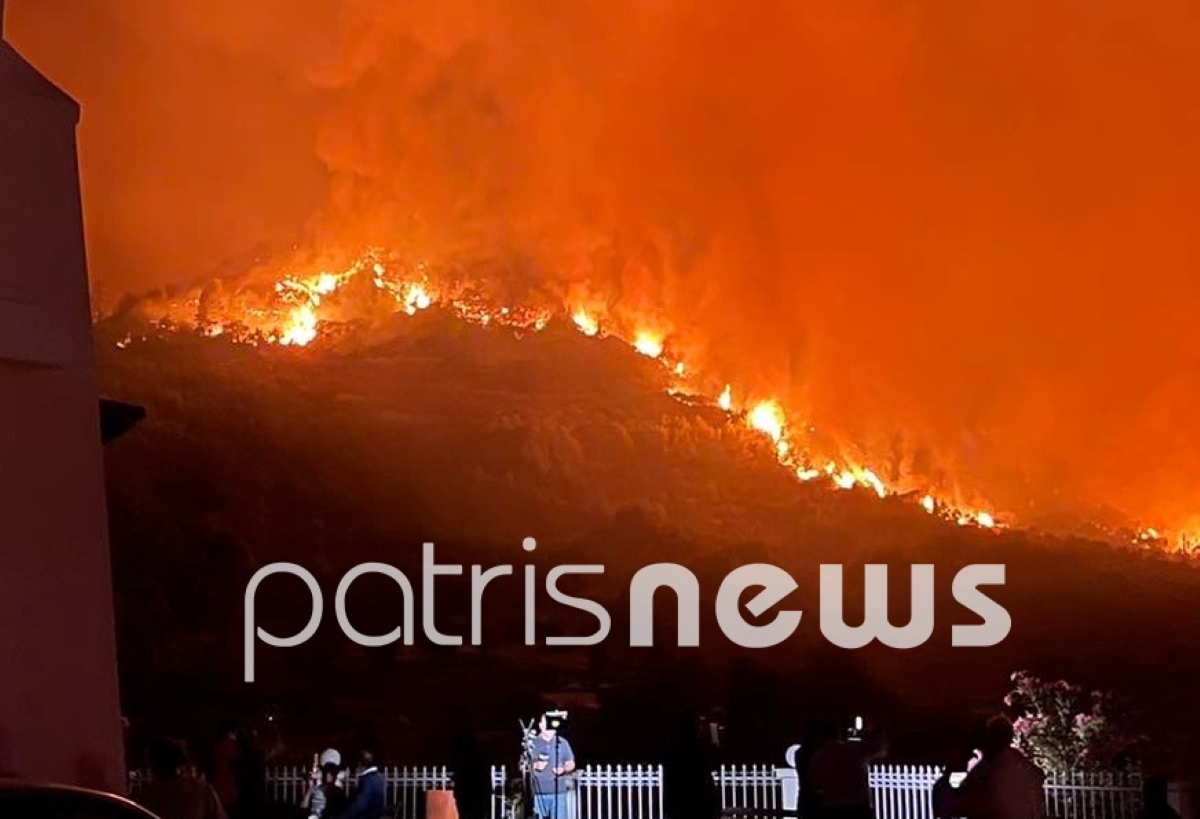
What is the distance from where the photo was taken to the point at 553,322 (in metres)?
16.2

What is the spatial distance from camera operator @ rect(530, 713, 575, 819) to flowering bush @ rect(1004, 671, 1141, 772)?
364 cm

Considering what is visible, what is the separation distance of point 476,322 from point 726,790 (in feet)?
15.8

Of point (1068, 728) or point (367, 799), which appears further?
point (1068, 728)

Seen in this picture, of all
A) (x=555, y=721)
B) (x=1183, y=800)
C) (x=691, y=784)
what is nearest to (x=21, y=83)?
(x=691, y=784)

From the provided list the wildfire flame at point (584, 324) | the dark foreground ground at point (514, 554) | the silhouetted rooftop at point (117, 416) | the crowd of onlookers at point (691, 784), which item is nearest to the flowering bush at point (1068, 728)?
the dark foreground ground at point (514, 554)

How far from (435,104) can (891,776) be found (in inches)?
269

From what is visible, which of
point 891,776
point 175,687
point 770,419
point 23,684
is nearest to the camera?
point 23,684

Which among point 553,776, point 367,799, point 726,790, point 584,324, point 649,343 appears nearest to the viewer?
point 367,799

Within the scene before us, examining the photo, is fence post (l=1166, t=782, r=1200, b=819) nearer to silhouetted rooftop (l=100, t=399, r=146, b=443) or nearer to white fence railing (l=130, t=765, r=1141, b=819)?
white fence railing (l=130, t=765, r=1141, b=819)

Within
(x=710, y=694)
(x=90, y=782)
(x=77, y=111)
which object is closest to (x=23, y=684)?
(x=90, y=782)

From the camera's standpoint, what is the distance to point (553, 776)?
43.7 ft

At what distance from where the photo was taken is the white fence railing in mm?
13367

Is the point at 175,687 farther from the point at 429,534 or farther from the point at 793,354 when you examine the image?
the point at 793,354

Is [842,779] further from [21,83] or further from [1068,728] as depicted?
[1068,728]
